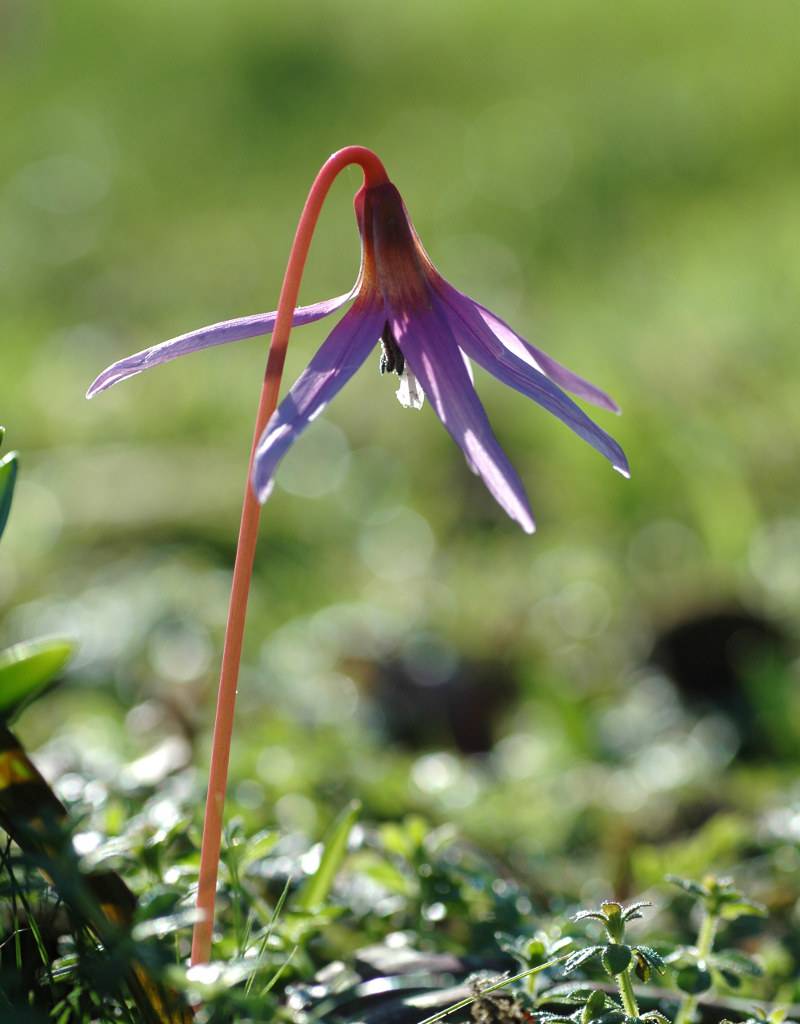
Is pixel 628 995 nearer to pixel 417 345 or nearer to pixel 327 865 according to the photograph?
pixel 327 865

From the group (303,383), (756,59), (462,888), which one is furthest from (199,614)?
(756,59)

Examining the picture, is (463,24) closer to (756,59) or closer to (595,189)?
(756,59)

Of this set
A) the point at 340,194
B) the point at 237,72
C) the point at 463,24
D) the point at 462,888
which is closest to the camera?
the point at 462,888

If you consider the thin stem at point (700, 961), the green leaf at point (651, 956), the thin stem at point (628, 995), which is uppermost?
the green leaf at point (651, 956)

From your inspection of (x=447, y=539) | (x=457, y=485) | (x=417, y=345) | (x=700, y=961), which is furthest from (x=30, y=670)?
(x=457, y=485)

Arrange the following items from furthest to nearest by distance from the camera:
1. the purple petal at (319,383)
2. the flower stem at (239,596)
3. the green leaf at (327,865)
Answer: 1. the green leaf at (327,865)
2. the flower stem at (239,596)
3. the purple petal at (319,383)

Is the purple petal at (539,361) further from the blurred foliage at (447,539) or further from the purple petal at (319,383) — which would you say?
the blurred foliage at (447,539)

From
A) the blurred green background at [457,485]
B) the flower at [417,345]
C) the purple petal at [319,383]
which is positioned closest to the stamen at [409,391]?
the flower at [417,345]
